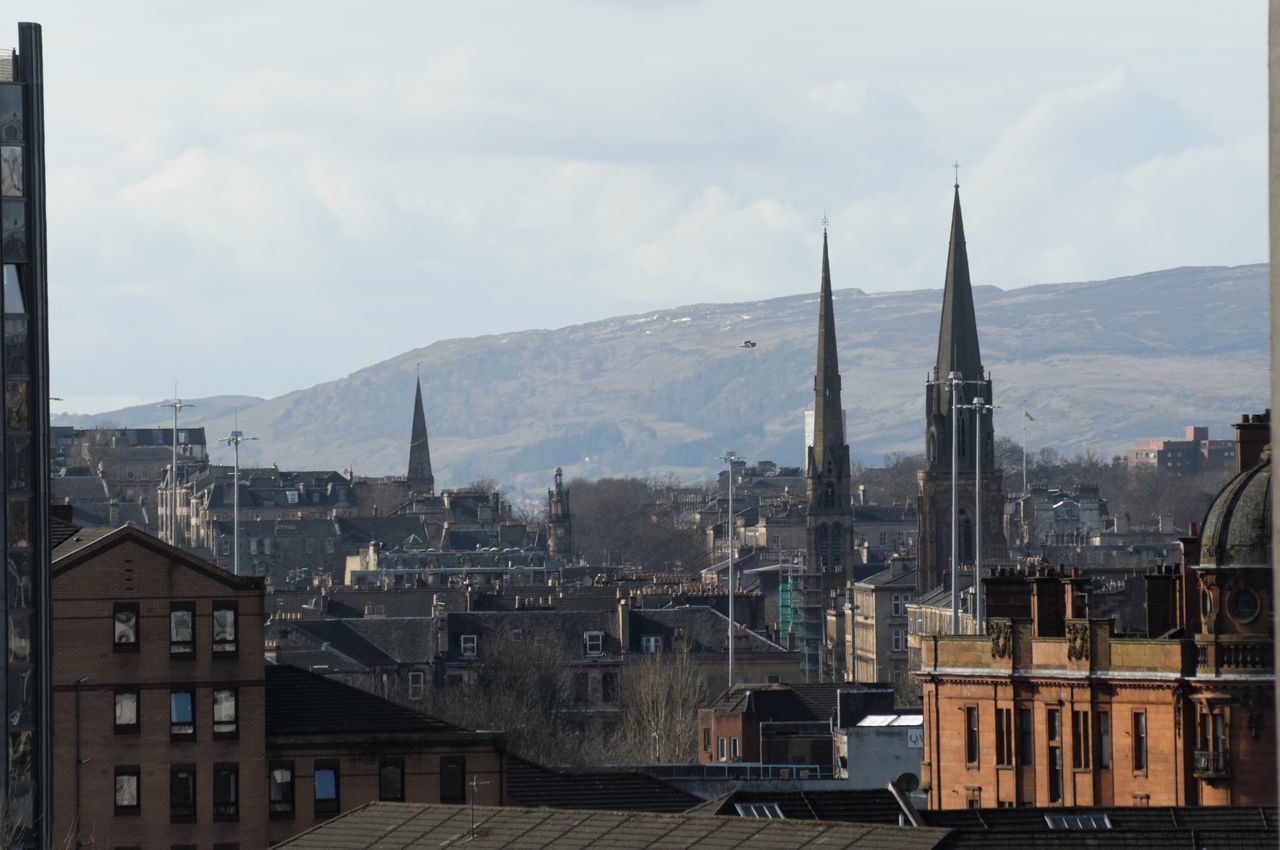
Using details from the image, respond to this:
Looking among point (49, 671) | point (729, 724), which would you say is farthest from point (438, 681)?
point (49, 671)

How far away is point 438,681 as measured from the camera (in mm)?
145000

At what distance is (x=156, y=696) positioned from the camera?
68250mm

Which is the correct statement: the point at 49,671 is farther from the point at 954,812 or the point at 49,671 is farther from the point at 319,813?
the point at 954,812

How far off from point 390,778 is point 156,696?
5.17 m

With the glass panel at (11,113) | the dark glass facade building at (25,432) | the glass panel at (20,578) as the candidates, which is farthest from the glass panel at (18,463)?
the glass panel at (11,113)

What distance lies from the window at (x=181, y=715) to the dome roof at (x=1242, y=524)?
22.2m

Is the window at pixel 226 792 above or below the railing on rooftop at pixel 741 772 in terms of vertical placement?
above

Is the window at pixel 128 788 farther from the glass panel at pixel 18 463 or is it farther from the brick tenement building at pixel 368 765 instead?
the glass panel at pixel 18 463

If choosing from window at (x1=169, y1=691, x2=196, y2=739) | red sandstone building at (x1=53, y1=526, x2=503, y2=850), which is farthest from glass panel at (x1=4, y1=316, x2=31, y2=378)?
window at (x1=169, y1=691, x2=196, y2=739)

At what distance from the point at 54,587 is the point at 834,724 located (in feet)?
155

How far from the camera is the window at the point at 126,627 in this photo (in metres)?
68.2

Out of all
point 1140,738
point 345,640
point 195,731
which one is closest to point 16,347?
point 195,731

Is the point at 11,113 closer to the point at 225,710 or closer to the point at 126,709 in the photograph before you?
the point at 126,709

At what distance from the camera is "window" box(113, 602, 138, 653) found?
68.2 m
